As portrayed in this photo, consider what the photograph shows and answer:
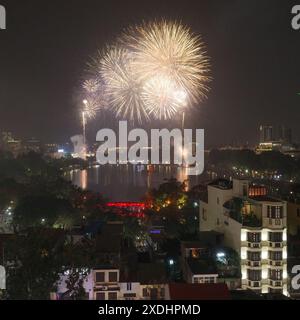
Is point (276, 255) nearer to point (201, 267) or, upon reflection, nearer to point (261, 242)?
point (261, 242)

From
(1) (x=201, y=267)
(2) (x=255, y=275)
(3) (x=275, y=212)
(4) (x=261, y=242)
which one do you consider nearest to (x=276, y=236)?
(4) (x=261, y=242)

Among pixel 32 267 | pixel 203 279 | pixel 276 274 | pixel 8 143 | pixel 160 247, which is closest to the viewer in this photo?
pixel 32 267

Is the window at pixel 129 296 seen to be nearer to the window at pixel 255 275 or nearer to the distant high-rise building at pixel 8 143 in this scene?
the window at pixel 255 275

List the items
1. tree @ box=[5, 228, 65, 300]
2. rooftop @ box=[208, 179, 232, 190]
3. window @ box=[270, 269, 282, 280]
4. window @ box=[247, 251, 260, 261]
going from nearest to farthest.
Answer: tree @ box=[5, 228, 65, 300] < window @ box=[270, 269, 282, 280] < window @ box=[247, 251, 260, 261] < rooftop @ box=[208, 179, 232, 190]

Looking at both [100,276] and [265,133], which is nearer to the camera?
[100,276]

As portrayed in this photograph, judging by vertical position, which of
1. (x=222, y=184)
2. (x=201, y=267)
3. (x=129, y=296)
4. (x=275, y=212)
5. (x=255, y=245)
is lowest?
(x=129, y=296)

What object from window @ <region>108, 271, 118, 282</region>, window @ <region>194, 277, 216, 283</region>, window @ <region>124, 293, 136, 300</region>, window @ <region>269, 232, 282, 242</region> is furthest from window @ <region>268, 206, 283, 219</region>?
window @ <region>108, 271, 118, 282</region>

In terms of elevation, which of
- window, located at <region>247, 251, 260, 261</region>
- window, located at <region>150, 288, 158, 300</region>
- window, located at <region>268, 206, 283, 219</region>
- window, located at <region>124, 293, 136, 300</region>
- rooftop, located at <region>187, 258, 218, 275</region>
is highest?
window, located at <region>268, 206, 283, 219</region>

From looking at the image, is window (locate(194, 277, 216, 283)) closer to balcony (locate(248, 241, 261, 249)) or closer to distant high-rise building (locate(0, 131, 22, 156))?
balcony (locate(248, 241, 261, 249))

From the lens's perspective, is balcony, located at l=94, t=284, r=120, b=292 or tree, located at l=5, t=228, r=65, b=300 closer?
tree, located at l=5, t=228, r=65, b=300

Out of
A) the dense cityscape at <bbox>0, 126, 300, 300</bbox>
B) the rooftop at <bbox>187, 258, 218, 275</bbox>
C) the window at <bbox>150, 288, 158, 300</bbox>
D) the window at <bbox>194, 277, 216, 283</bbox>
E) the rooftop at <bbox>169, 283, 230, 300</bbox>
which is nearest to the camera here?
the rooftop at <bbox>169, 283, 230, 300</bbox>

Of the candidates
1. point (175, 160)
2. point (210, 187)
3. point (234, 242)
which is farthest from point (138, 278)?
point (175, 160)

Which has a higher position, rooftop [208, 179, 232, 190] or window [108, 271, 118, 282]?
rooftop [208, 179, 232, 190]
